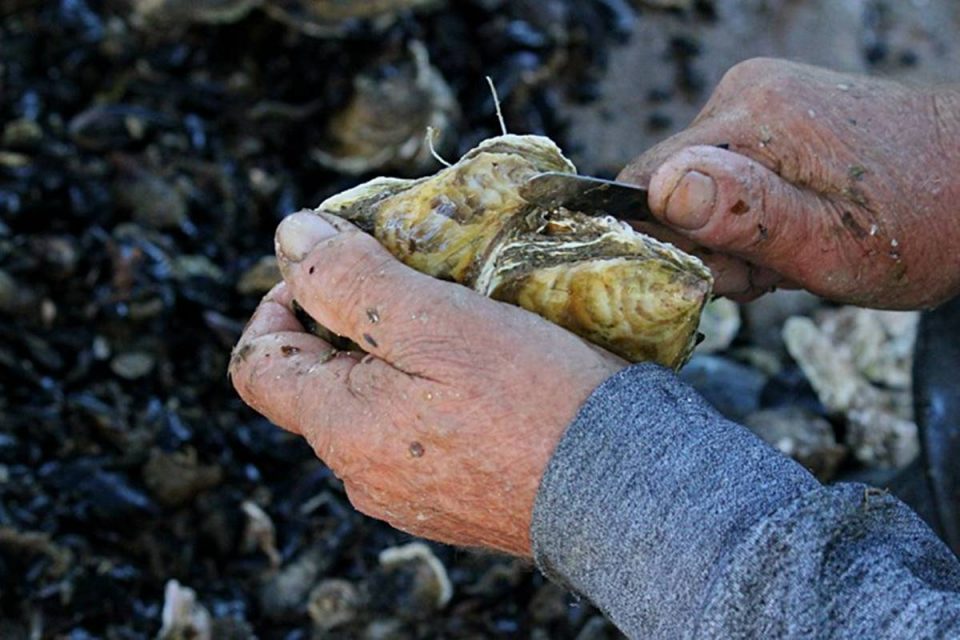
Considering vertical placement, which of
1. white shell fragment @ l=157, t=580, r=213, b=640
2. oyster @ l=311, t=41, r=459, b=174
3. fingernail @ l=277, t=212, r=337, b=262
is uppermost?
fingernail @ l=277, t=212, r=337, b=262

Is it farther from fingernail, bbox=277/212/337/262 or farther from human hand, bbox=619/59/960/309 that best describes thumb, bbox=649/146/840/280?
fingernail, bbox=277/212/337/262

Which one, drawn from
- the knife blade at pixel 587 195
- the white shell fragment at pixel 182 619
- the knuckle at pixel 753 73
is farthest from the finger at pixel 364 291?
the white shell fragment at pixel 182 619


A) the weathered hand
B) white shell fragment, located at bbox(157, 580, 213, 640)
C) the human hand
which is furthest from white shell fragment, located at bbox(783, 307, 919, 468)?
the weathered hand

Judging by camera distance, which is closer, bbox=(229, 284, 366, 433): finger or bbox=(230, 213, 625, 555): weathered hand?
bbox=(230, 213, 625, 555): weathered hand

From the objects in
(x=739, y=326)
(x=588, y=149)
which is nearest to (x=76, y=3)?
(x=588, y=149)

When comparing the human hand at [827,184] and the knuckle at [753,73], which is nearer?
the human hand at [827,184]

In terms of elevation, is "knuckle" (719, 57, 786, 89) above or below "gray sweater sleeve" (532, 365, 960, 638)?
above

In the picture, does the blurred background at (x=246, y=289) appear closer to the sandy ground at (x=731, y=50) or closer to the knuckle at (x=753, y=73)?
the sandy ground at (x=731, y=50)
